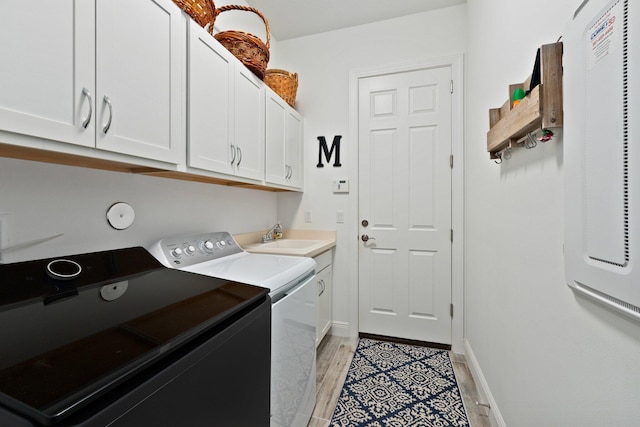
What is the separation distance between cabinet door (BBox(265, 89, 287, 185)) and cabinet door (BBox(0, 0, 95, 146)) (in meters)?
1.17

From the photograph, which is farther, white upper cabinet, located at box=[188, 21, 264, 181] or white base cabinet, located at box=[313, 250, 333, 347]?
white base cabinet, located at box=[313, 250, 333, 347]

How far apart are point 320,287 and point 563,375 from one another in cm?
156

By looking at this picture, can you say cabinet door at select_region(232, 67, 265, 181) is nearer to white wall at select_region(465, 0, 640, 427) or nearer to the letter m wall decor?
the letter m wall decor

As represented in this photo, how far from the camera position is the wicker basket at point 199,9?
125 cm

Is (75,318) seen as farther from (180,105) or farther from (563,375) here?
(563,375)

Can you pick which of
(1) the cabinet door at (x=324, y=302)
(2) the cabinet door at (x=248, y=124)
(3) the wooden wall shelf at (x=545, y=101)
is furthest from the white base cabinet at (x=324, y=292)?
(3) the wooden wall shelf at (x=545, y=101)

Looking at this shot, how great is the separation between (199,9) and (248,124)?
2.00ft

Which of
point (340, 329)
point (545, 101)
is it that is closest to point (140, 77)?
point (545, 101)

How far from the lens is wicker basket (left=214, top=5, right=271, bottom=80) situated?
162cm

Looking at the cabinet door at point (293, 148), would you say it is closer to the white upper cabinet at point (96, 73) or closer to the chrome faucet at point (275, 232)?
the chrome faucet at point (275, 232)

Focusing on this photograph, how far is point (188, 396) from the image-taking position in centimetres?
58

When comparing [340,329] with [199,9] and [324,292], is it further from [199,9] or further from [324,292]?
[199,9]

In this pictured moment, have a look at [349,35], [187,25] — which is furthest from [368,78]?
[187,25]

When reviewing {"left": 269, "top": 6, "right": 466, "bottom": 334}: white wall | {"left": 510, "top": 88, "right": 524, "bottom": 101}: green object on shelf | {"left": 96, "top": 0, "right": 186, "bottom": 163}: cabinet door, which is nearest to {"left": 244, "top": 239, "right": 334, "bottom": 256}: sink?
{"left": 269, "top": 6, "right": 466, "bottom": 334}: white wall
